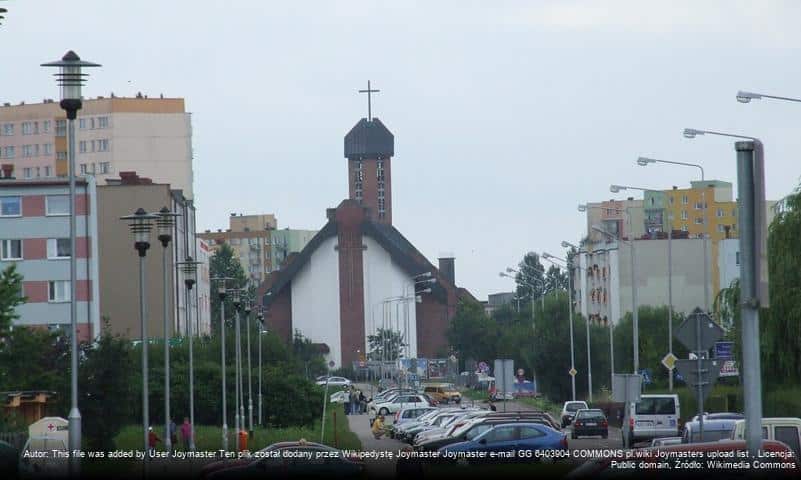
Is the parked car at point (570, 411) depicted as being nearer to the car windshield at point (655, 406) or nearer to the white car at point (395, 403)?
the car windshield at point (655, 406)

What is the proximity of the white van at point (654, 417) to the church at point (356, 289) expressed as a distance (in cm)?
9881

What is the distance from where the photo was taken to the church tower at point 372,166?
162 meters

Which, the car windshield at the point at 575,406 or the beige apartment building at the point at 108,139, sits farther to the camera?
the beige apartment building at the point at 108,139

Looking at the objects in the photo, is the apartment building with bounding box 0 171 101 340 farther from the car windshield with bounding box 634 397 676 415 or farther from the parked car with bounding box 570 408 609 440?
the car windshield with bounding box 634 397 676 415

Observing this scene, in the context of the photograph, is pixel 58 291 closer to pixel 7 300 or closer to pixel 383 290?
pixel 7 300

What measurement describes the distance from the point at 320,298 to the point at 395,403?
69927 millimetres

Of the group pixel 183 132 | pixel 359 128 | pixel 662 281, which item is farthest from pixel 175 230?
pixel 359 128

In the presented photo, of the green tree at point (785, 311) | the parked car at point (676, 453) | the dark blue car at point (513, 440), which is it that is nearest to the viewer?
the parked car at point (676, 453)

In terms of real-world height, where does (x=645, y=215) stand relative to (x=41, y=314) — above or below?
above

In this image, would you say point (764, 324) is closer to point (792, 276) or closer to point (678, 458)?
point (792, 276)

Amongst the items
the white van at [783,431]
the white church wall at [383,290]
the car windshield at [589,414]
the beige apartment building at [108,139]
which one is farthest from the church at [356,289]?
the white van at [783,431]

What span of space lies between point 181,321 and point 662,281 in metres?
34.4

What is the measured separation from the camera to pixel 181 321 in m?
92.0

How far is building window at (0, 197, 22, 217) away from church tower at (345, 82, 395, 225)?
287ft
